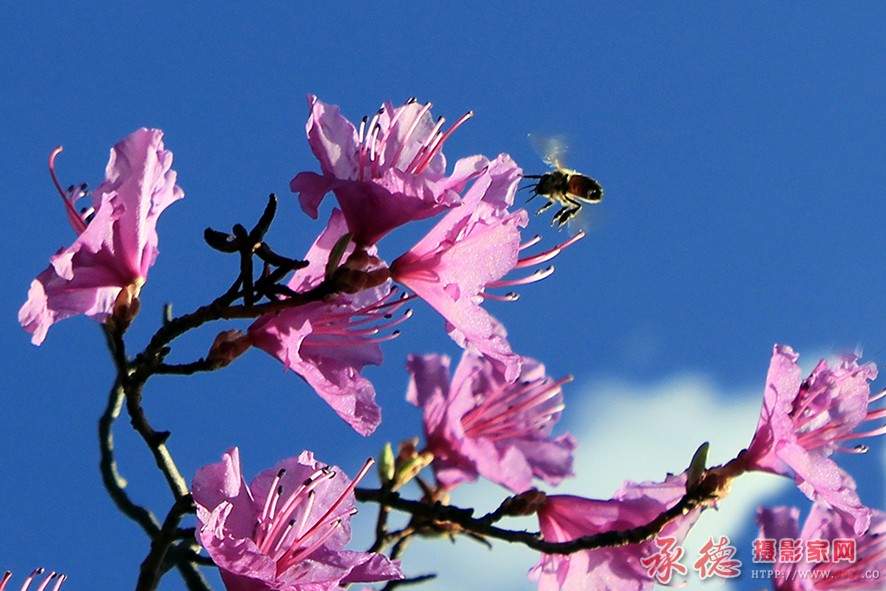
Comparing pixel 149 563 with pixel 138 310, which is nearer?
pixel 149 563

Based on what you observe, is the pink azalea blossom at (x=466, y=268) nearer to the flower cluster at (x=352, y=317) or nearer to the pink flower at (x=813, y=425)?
the flower cluster at (x=352, y=317)

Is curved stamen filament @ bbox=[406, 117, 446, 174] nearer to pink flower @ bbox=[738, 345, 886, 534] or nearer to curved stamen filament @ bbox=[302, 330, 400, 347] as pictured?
curved stamen filament @ bbox=[302, 330, 400, 347]

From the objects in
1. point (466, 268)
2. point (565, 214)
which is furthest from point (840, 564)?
point (466, 268)

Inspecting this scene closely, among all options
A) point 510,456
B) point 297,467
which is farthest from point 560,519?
point 297,467

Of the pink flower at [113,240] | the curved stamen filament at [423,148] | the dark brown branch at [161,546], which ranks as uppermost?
the curved stamen filament at [423,148]

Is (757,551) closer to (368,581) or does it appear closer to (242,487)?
(368,581)

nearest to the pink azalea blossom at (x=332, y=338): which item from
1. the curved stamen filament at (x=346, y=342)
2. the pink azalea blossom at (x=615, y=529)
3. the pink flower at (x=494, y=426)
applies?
the curved stamen filament at (x=346, y=342)

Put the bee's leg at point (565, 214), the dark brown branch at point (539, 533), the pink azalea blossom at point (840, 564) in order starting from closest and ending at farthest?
1. the dark brown branch at point (539, 533)
2. the pink azalea blossom at point (840, 564)
3. the bee's leg at point (565, 214)
